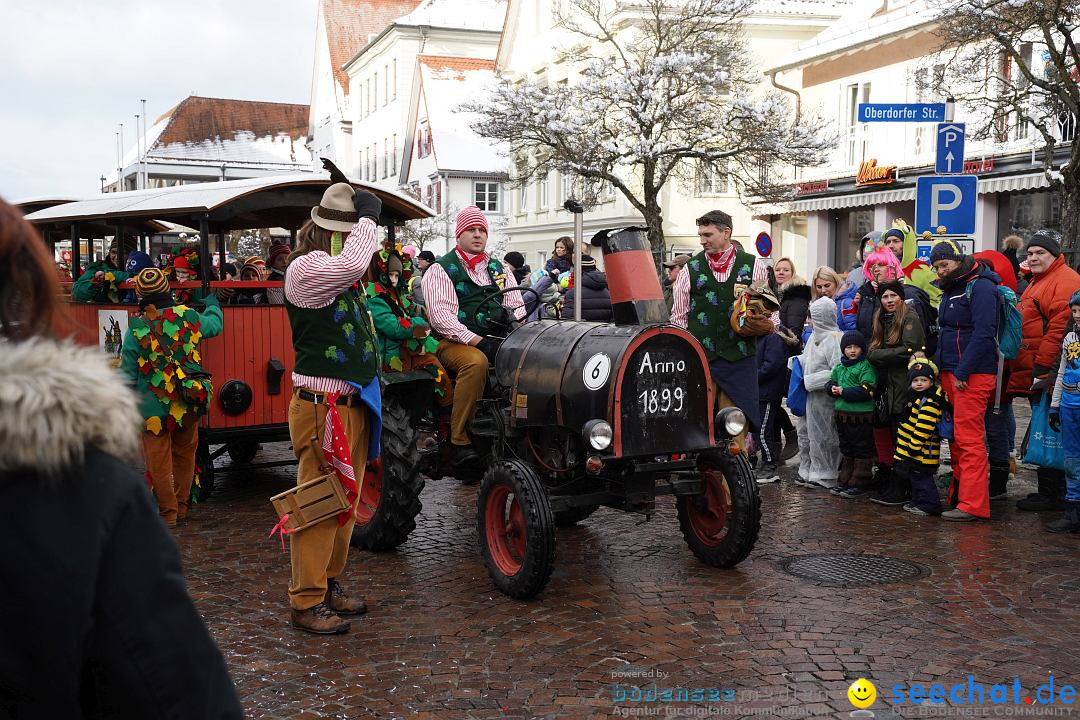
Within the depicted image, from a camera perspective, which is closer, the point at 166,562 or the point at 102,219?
the point at 166,562

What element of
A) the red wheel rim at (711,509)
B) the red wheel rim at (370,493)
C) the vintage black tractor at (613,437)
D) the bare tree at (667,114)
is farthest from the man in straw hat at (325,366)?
the bare tree at (667,114)

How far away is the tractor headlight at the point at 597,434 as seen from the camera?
5.64 m

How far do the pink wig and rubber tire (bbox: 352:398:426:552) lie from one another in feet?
13.8

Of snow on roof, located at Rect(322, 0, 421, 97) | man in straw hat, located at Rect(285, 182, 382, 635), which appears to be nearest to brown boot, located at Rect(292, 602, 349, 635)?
man in straw hat, located at Rect(285, 182, 382, 635)

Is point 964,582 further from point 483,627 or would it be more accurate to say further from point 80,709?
point 80,709

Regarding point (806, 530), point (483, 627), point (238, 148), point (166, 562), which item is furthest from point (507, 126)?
point (238, 148)

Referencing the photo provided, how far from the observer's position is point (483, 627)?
17.8ft

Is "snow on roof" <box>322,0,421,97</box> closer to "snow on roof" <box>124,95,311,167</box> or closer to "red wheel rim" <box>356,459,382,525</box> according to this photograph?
"snow on roof" <box>124,95,311,167</box>

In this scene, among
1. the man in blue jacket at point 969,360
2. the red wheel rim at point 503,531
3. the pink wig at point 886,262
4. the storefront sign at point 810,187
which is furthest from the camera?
the storefront sign at point 810,187

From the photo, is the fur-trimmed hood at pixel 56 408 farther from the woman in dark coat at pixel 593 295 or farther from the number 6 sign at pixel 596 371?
the woman in dark coat at pixel 593 295

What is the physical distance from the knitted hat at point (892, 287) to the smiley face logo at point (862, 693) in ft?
14.9

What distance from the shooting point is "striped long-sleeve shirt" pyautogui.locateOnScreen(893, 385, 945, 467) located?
7.97 meters

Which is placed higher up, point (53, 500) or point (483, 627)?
point (53, 500)

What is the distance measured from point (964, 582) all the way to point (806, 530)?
1.50 meters
